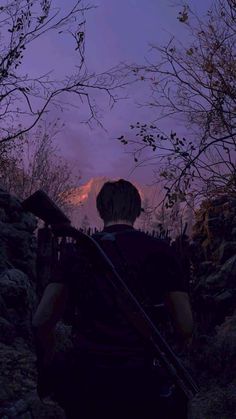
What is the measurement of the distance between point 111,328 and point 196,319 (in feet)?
26.6

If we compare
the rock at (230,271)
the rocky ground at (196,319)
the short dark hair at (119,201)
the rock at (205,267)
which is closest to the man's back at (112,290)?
the short dark hair at (119,201)

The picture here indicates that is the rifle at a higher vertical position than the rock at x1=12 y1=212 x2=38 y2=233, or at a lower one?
lower

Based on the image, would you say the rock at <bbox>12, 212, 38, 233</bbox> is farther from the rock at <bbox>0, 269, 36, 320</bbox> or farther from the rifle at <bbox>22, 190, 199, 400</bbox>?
the rifle at <bbox>22, 190, 199, 400</bbox>

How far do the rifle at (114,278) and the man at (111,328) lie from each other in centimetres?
4

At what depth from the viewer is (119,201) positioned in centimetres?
224

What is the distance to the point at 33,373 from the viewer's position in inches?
200

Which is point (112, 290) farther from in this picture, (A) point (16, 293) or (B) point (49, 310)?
(A) point (16, 293)

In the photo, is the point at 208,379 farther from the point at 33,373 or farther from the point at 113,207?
the point at 113,207

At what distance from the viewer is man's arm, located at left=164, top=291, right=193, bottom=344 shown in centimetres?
200

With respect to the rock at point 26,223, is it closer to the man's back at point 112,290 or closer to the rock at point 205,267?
the rock at point 205,267

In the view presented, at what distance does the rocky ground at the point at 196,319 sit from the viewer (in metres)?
4.80

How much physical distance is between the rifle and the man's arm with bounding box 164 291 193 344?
123 mm

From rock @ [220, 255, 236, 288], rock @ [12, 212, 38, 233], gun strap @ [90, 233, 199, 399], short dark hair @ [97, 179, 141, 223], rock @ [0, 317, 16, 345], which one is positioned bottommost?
rock @ [0, 317, 16, 345]

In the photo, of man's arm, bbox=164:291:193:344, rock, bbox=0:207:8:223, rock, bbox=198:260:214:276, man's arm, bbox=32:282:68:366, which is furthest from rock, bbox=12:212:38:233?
man's arm, bbox=164:291:193:344
